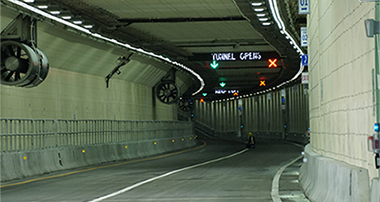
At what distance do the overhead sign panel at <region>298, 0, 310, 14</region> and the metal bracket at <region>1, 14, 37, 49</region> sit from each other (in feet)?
28.9

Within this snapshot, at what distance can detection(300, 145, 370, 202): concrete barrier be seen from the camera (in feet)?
28.5

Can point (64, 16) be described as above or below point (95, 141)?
above

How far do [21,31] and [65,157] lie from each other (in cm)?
484

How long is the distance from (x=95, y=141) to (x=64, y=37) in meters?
4.66

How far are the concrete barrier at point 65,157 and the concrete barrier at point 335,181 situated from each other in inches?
362

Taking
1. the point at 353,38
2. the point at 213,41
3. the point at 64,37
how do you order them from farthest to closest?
the point at 213,41 → the point at 64,37 → the point at 353,38

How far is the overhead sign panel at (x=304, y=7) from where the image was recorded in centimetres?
1862

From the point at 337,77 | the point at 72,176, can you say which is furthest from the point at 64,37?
the point at 337,77

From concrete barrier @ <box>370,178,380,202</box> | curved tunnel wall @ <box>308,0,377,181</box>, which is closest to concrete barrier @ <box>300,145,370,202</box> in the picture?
curved tunnel wall @ <box>308,0,377,181</box>

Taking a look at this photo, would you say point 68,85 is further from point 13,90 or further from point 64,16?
point 64,16

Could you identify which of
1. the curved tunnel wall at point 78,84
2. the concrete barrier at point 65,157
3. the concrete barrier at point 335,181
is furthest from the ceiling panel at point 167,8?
the concrete barrier at point 335,181

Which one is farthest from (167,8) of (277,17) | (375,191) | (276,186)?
(375,191)

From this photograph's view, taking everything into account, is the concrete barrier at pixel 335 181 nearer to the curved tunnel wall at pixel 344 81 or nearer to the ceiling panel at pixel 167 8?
the curved tunnel wall at pixel 344 81

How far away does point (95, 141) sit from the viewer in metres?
29.3
